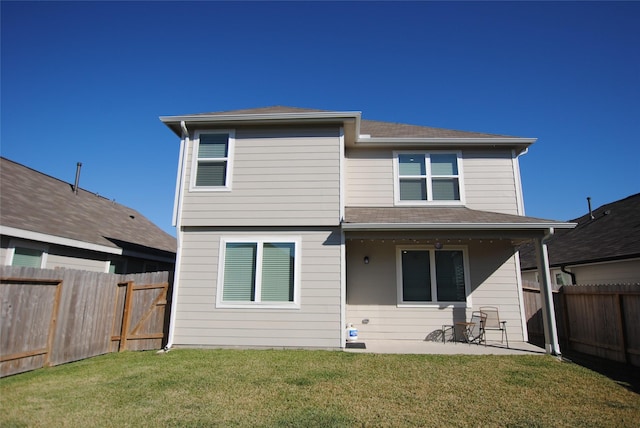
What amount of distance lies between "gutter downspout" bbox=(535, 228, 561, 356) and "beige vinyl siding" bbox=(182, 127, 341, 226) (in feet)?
15.2

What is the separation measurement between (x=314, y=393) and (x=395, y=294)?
4853 millimetres

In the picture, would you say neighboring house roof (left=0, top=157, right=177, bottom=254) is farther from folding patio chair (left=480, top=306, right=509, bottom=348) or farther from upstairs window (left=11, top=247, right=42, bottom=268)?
folding patio chair (left=480, top=306, right=509, bottom=348)

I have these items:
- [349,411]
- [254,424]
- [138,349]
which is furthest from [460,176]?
[138,349]

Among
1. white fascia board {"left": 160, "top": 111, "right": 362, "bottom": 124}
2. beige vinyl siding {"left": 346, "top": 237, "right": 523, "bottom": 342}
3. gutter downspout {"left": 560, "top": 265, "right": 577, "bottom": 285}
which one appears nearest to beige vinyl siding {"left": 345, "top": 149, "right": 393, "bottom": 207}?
beige vinyl siding {"left": 346, "top": 237, "right": 523, "bottom": 342}

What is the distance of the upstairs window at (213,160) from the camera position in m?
8.69

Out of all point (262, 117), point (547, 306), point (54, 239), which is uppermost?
point (262, 117)

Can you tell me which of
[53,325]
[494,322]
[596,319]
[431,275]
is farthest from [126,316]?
[596,319]

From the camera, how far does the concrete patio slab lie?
759 cm

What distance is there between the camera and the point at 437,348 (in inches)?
313

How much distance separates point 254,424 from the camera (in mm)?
3764

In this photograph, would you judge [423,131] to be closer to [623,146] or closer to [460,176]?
[460,176]

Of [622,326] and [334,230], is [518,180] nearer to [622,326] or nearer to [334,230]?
[622,326]

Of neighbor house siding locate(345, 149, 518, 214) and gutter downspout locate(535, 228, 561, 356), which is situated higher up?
neighbor house siding locate(345, 149, 518, 214)

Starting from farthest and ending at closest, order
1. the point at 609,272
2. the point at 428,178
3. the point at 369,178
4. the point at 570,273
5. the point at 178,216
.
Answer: the point at 570,273 → the point at 609,272 → the point at 369,178 → the point at 428,178 → the point at 178,216
